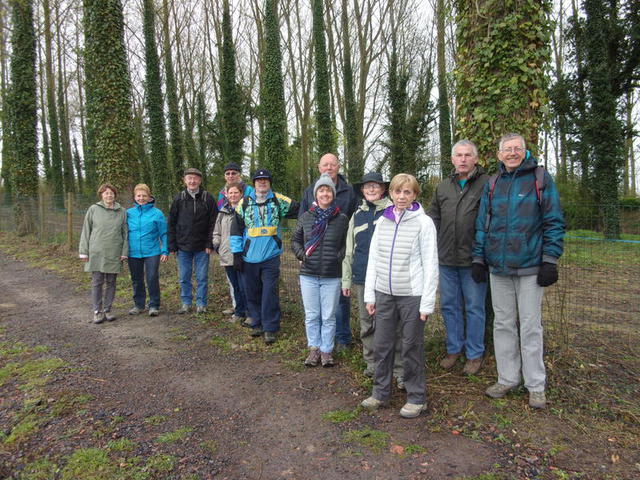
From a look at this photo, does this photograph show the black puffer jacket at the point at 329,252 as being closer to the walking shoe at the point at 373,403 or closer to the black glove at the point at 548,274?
the walking shoe at the point at 373,403

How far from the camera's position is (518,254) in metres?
3.39

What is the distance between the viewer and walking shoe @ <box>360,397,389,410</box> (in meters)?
3.55

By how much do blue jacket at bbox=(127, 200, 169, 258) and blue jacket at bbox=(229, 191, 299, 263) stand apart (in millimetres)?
1826

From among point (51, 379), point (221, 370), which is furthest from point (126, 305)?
point (221, 370)

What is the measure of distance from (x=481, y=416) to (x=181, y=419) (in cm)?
245

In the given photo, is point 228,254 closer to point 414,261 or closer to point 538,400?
point 414,261

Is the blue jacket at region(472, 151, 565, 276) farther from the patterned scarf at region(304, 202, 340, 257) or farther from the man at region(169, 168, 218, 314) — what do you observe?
the man at region(169, 168, 218, 314)

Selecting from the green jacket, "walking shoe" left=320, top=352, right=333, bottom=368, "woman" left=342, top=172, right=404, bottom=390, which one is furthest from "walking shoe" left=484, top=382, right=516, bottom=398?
the green jacket

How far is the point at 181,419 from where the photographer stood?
11.6ft

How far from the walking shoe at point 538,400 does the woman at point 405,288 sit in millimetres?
870

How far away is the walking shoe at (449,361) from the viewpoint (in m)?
4.12

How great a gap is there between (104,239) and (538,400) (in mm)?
5886

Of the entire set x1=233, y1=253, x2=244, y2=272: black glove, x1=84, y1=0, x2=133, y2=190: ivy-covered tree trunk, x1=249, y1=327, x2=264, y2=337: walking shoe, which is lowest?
x1=249, y1=327, x2=264, y2=337: walking shoe

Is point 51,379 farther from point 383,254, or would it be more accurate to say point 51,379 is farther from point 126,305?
point 383,254
